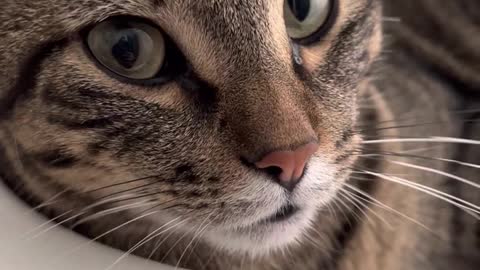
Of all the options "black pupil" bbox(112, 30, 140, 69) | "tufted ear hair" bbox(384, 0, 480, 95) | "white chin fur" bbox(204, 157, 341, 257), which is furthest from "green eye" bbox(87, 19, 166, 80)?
"tufted ear hair" bbox(384, 0, 480, 95)

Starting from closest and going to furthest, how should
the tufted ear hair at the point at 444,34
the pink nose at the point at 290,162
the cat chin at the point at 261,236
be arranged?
1. the pink nose at the point at 290,162
2. the cat chin at the point at 261,236
3. the tufted ear hair at the point at 444,34

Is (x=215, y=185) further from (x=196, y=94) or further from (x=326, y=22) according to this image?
(x=326, y=22)

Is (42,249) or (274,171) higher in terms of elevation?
(274,171)

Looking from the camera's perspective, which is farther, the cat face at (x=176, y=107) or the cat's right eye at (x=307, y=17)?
the cat's right eye at (x=307, y=17)

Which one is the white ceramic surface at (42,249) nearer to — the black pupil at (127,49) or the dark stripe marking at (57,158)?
the dark stripe marking at (57,158)

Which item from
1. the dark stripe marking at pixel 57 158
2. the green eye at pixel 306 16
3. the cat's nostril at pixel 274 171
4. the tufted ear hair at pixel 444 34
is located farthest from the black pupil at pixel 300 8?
the tufted ear hair at pixel 444 34

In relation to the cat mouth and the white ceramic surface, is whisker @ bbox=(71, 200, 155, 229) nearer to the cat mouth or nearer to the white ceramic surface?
the white ceramic surface

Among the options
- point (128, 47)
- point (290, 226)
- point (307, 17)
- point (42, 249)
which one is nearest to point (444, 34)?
point (307, 17)

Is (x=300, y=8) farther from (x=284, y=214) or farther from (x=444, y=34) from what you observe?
(x=444, y=34)
